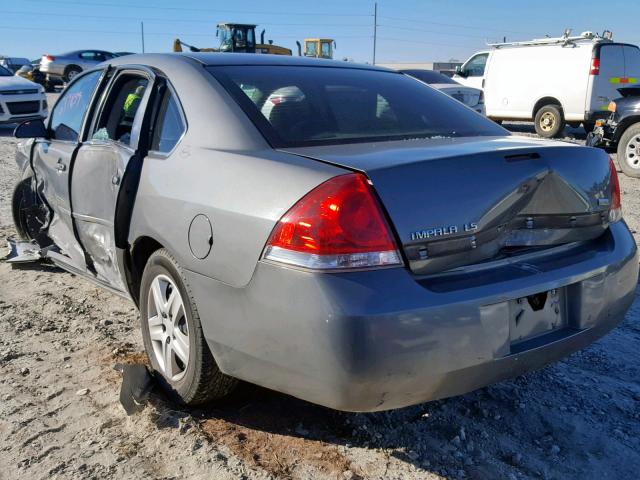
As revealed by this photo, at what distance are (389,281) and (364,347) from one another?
23 cm

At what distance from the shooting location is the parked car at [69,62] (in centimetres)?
2797

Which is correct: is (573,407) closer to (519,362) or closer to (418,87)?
(519,362)

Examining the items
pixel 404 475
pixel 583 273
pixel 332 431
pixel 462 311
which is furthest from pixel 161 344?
pixel 583 273

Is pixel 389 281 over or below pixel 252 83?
below

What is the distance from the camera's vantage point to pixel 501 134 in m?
3.10

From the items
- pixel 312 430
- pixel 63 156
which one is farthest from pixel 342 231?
pixel 63 156

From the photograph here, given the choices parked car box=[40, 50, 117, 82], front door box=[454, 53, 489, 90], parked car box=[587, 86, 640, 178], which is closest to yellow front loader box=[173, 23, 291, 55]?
parked car box=[40, 50, 117, 82]

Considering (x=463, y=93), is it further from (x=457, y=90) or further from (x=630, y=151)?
(x=630, y=151)

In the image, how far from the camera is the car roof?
10.3 feet

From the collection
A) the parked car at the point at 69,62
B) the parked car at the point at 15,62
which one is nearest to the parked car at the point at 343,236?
the parked car at the point at 69,62

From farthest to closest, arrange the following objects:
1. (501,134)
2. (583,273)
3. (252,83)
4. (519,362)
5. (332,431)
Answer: (501,134), (252,83), (332,431), (583,273), (519,362)

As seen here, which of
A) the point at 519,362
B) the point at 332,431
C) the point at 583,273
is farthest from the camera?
the point at 332,431

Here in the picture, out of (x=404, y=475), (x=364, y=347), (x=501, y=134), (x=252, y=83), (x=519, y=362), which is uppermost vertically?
(x=252, y=83)

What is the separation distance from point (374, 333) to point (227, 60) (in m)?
1.81
